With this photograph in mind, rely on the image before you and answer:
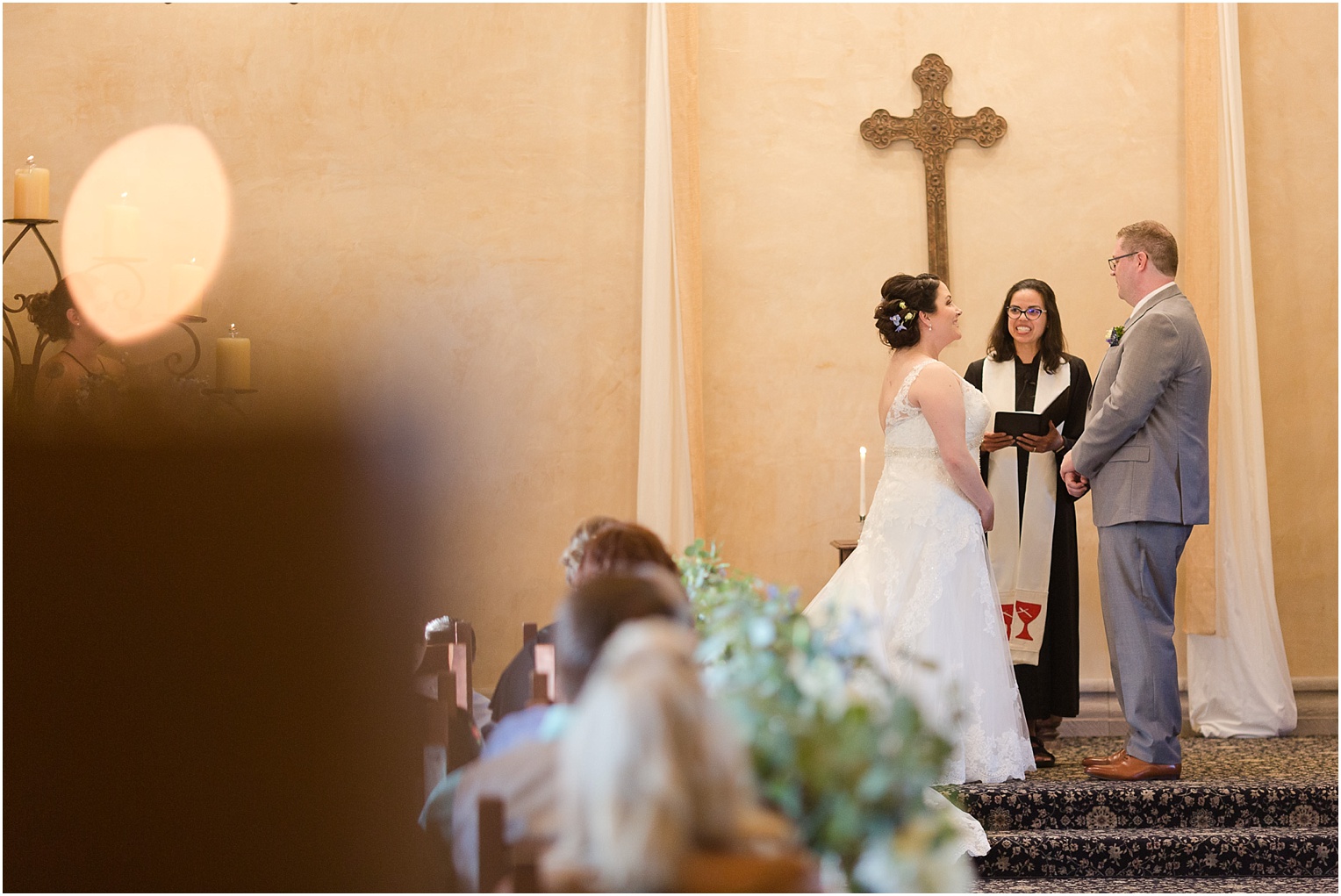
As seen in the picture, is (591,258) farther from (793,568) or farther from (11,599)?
(11,599)

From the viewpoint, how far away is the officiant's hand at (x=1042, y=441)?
434 centimetres

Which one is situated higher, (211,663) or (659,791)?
(659,791)

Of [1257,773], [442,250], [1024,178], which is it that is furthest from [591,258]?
[1257,773]

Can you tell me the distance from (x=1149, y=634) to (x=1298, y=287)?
2269 mm

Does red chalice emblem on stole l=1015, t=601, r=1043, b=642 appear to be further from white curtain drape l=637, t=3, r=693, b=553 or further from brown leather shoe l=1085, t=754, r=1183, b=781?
white curtain drape l=637, t=3, r=693, b=553

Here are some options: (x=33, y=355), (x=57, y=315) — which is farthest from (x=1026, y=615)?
(x=33, y=355)

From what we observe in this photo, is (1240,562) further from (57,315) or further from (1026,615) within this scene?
(57,315)

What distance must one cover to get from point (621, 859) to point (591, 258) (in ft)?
14.0

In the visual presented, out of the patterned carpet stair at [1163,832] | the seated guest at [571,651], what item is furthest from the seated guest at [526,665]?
the patterned carpet stair at [1163,832]

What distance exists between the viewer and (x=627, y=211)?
16.8 ft

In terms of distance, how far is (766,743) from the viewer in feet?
4.00

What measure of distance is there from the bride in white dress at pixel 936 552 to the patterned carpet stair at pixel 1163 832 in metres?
0.17

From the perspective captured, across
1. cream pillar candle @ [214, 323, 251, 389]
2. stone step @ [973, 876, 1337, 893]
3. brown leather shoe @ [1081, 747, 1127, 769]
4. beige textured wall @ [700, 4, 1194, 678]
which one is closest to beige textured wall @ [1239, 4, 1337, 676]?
beige textured wall @ [700, 4, 1194, 678]

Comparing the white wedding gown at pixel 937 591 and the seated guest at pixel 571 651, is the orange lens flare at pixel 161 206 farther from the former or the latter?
the seated guest at pixel 571 651
